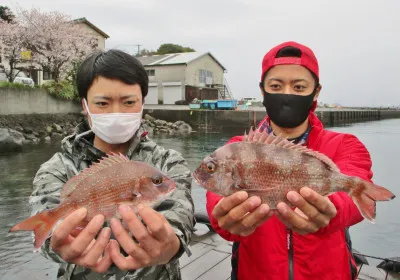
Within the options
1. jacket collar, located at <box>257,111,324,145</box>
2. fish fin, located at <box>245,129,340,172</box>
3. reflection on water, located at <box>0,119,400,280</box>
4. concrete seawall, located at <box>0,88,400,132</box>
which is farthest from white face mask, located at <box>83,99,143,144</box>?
concrete seawall, located at <box>0,88,400,132</box>

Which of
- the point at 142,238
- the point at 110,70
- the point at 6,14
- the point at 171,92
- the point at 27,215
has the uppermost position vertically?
the point at 6,14

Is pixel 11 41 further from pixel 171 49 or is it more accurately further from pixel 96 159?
pixel 171 49

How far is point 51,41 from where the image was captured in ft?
126

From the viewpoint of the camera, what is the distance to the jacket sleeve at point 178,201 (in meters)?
2.46

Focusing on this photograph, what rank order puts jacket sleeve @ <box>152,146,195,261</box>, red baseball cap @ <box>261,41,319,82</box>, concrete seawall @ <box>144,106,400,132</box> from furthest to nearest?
1. concrete seawall @ <box>144,106,400,132</box>
2. red baseball cap @ <box>261,41,319,82</box>
3. jacket sleeve @ <box>152,146,195,261</box>

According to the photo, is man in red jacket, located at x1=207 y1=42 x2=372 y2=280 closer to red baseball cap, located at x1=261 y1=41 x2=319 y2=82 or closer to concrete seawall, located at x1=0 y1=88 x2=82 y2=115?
red baseball cap, located at x1=261 y1=41 x2=319 y2=82

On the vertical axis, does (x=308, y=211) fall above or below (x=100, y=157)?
below

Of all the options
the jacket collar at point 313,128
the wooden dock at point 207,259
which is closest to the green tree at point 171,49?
the wooden dock at point 207,259

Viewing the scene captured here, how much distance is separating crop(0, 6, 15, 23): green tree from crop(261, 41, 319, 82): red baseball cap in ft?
150

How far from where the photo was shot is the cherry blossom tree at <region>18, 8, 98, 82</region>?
37656 millimetres

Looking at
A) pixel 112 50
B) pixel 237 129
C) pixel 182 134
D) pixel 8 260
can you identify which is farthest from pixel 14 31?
pixel 112 50

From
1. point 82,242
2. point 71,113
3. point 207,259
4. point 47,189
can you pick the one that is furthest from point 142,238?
point 71,113

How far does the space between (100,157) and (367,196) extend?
2152mm

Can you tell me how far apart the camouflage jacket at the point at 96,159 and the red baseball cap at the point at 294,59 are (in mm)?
1241
